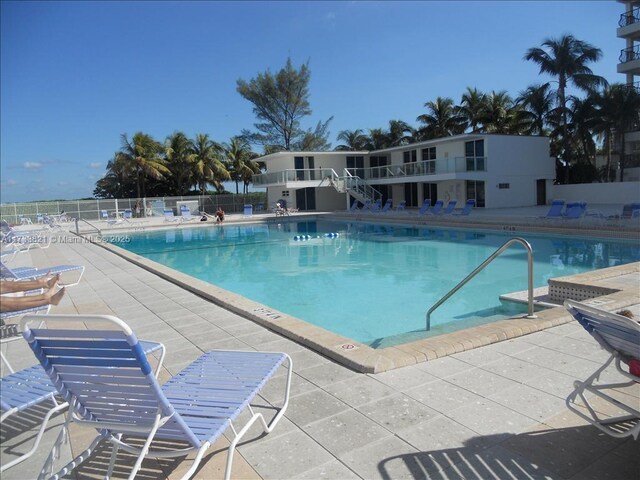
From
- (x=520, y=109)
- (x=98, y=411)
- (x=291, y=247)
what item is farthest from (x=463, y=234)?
(x=520, y=109)

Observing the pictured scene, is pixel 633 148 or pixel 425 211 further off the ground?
pixel 633 148

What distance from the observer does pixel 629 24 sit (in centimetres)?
3200

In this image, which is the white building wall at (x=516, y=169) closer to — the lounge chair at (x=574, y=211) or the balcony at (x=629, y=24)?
the lounge chair at (x=574, y=211)

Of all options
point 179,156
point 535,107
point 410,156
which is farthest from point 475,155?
point 179,156

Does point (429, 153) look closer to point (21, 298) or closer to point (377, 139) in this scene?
point (377, 139)

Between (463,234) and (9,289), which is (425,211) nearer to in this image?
(463,234)

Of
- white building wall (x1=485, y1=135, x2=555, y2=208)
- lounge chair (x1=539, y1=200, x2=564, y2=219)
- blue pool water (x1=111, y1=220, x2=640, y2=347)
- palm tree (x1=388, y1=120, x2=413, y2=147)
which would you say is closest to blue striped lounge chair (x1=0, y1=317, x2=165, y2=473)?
blue pool water (x1=111, y1=220, x2=640, y2=347)

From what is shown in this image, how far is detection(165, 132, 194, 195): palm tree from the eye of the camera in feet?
130

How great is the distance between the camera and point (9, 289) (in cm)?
216

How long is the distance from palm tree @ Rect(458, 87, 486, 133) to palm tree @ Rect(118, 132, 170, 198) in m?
25.1

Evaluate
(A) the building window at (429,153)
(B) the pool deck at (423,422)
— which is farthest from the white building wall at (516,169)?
(B) the pool deck at (423,422)

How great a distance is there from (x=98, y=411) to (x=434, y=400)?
6.85 ft

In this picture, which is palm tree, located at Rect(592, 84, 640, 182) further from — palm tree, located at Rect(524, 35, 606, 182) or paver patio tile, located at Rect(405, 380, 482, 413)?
paver patio tile, located at Rect(405, 380, 482, 413)

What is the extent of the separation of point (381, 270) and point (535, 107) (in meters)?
25.8
